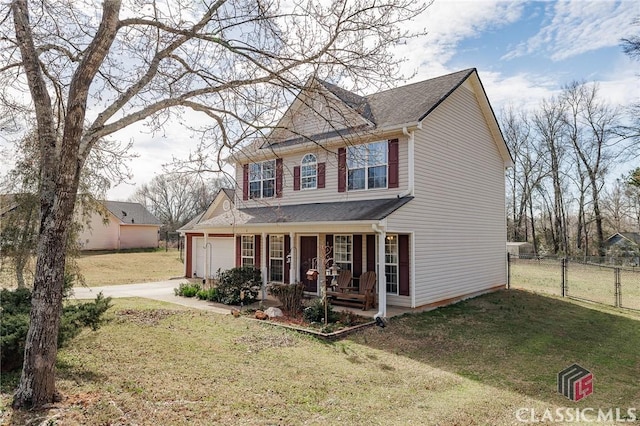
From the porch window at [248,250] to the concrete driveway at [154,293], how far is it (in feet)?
9.25

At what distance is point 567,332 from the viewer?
32.5ft

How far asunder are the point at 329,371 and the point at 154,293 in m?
10.7

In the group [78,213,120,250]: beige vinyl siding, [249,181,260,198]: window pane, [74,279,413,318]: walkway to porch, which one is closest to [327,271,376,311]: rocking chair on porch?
[74,279,413,318]: walkway to porch

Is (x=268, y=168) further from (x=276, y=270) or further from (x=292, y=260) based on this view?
(x=292, y=260)

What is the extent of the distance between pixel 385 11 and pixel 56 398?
672 cm

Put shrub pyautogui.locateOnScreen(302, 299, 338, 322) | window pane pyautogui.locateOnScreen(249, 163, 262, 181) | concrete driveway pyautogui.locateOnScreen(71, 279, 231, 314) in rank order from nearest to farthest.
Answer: shrub pyautogui.locateOnScreen(302, 299, 338, 322), concrete driveway pyautogui.locateOnScreen(71, 279, 231, 314), window pane pyautogui.locateOnScreen(249, 163, 262, 181)

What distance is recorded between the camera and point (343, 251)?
43.7ft

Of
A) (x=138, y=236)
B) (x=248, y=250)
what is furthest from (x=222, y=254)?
(x=138, y=236)

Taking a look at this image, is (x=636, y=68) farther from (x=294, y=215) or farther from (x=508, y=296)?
(x=294, y=215)

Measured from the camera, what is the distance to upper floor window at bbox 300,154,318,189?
13.8 m

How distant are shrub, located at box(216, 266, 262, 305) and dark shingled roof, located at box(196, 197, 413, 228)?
1.72 metres

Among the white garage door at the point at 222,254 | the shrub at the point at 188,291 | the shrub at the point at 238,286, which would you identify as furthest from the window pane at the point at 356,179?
the white garage door at the point at 222,254

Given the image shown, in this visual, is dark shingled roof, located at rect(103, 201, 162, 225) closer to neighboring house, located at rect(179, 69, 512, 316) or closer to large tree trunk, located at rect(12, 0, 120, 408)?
neighboring house, located at rect(179, 69, 512, 316)

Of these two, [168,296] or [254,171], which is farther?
[254,171]
